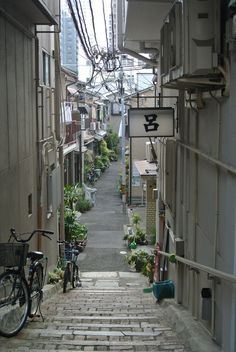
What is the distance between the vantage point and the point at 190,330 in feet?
22.5

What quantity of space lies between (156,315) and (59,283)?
5990mm

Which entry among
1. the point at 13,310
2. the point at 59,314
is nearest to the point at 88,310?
the point at 59,314

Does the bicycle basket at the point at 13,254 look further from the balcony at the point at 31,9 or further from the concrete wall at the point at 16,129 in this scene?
the balcony at the point at 31,9

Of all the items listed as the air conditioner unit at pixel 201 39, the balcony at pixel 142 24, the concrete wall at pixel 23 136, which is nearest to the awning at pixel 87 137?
the concrete wall at pixel 23 136

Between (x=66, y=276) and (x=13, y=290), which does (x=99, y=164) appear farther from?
(x=13, y=290)

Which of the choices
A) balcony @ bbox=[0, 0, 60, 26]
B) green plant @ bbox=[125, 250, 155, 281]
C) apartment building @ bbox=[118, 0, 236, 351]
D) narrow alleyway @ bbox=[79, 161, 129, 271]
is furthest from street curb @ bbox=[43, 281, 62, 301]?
narrow alleyway @ bbox=[79, 161, 129, 271]

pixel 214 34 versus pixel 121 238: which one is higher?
pixel 214 34

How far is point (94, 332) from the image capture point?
710cm

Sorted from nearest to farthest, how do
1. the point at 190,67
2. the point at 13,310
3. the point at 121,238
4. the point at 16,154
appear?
the point at 190,67 → the point at 13,310 → the point at 16,154 → the point at 121,238

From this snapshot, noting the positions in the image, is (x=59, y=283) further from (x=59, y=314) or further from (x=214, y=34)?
(x=214, y=34)

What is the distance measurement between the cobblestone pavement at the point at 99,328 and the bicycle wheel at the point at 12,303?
0.14 meters

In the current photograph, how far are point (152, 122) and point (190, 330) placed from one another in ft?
14.7

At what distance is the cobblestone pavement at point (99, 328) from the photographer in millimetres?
6270

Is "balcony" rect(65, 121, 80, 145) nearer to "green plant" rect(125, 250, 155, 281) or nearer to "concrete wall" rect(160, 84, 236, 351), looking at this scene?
"green plant" rect(125, 250, 155, 281)
